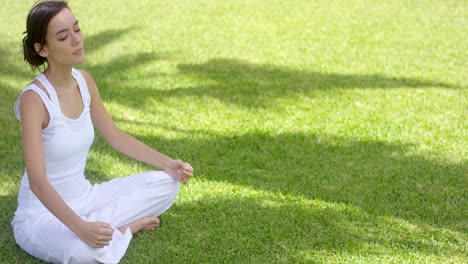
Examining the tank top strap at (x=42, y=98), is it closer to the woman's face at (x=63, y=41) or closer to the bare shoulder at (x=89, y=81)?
the woman's face at (x=63, y=41)

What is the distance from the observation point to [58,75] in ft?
11.5

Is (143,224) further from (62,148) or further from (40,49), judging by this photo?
(40,49)

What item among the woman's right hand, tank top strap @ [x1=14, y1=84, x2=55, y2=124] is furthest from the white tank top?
the woman's right hand

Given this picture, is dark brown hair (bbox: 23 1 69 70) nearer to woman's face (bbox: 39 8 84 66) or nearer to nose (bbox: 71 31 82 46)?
woman's face (bbox: 39 8 84 66)

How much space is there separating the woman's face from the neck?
0.10 meters

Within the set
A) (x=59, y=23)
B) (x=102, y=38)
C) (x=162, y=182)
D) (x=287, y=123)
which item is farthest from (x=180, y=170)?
(x=102, y=38)

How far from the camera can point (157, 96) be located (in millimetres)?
6242

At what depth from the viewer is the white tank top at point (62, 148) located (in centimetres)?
345

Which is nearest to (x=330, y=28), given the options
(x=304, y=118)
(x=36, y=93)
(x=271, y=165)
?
(x=304, y=118)

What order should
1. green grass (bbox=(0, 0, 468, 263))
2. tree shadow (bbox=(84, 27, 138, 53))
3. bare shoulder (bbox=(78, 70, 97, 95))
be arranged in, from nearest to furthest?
bare shoulder (bbox=(78, 70, 97, 95)) → green grass (bbox=(0, 0, 468, 263)) → tree shadow (bbox=(84, 27, 138, 53))

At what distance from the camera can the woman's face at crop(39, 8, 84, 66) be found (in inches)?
131

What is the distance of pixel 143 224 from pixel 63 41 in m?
1.14

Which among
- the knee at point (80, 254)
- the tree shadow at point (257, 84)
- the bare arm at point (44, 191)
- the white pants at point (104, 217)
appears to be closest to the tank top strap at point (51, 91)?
the bare arm at point (44, 191)

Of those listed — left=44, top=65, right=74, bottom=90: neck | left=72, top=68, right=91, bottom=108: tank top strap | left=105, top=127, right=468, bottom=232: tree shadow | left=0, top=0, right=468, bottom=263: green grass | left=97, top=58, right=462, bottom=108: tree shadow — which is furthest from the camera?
left=97, top=58, right=462, bottom=108: tree shadow
